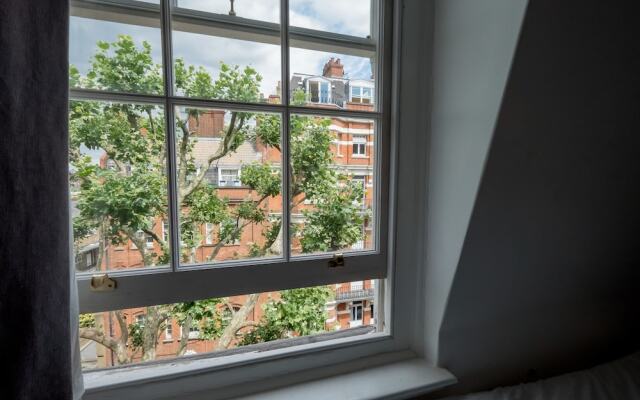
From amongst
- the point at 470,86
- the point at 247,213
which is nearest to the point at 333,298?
the point at 247,213

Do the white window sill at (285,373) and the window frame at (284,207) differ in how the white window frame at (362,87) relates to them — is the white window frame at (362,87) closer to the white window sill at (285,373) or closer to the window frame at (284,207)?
the window frame at (284,207)

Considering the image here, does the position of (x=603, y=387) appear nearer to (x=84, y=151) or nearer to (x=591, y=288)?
(x=591, y=288)

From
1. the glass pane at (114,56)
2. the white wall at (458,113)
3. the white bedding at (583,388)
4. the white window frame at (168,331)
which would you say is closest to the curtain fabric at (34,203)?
the glass pane at (114,56)

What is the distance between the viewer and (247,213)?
2.62ft

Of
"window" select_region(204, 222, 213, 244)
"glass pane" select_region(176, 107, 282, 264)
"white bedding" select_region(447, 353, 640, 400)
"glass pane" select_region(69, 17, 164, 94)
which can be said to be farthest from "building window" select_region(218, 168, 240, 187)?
"white bedding" select_region(447, 353, 640, 400)

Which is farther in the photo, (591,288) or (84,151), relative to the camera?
(591,288)

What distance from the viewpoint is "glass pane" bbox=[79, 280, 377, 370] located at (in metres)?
0.74

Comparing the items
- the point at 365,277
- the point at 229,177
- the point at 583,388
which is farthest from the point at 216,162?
the point at 583,388

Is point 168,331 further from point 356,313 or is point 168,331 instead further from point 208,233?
point 356,313

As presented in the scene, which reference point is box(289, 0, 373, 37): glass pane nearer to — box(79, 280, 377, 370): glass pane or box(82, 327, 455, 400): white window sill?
box(79, 280, 377, 370): glass pane

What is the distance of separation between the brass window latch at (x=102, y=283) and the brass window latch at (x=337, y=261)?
0.51 metres

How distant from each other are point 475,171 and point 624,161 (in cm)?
49

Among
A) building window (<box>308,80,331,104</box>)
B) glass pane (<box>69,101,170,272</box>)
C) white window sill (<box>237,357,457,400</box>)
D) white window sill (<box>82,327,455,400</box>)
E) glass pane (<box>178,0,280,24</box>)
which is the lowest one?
white window sill (<box>237,357,457,400</box>)

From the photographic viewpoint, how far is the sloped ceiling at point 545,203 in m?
0.67
